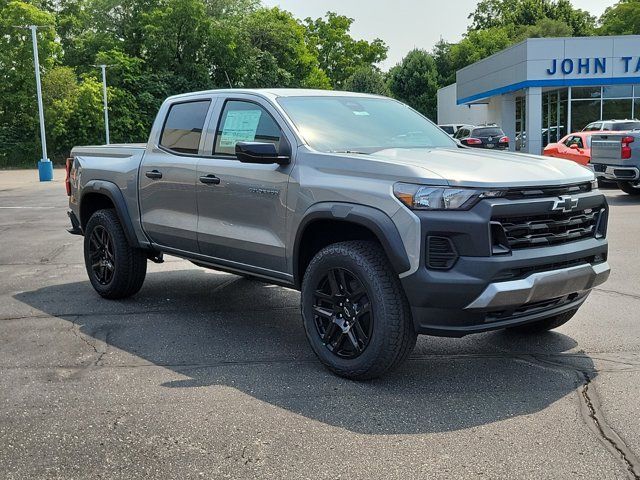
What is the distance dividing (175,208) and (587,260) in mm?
3303

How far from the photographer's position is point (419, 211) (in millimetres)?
4184

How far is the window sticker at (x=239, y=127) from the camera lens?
554cm

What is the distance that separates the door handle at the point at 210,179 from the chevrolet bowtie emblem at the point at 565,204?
2.54 metres

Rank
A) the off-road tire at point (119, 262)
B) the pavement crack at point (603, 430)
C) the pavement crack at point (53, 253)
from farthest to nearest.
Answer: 1. the pavement crack at point (53, 253)
2. the off-road tire at point (119, 262)
3. the pavement crack at point (603, 430)

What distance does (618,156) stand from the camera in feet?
49.1

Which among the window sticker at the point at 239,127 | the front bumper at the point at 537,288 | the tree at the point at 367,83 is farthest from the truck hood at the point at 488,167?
the tree at the point at 367,83

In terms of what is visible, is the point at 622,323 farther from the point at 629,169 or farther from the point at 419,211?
the point at 629,169

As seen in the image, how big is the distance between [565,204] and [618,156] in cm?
1163

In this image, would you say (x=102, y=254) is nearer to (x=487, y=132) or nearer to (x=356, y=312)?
(x=356, y=312)

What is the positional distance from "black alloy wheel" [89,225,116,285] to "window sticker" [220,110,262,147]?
184 centimetres

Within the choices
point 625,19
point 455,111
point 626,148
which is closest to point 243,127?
point 626,148

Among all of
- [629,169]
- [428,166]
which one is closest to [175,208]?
[428,166]

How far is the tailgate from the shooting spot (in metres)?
14.9

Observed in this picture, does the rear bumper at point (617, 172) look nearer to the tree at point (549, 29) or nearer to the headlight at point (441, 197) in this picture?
the headlight at point (441, 197)
